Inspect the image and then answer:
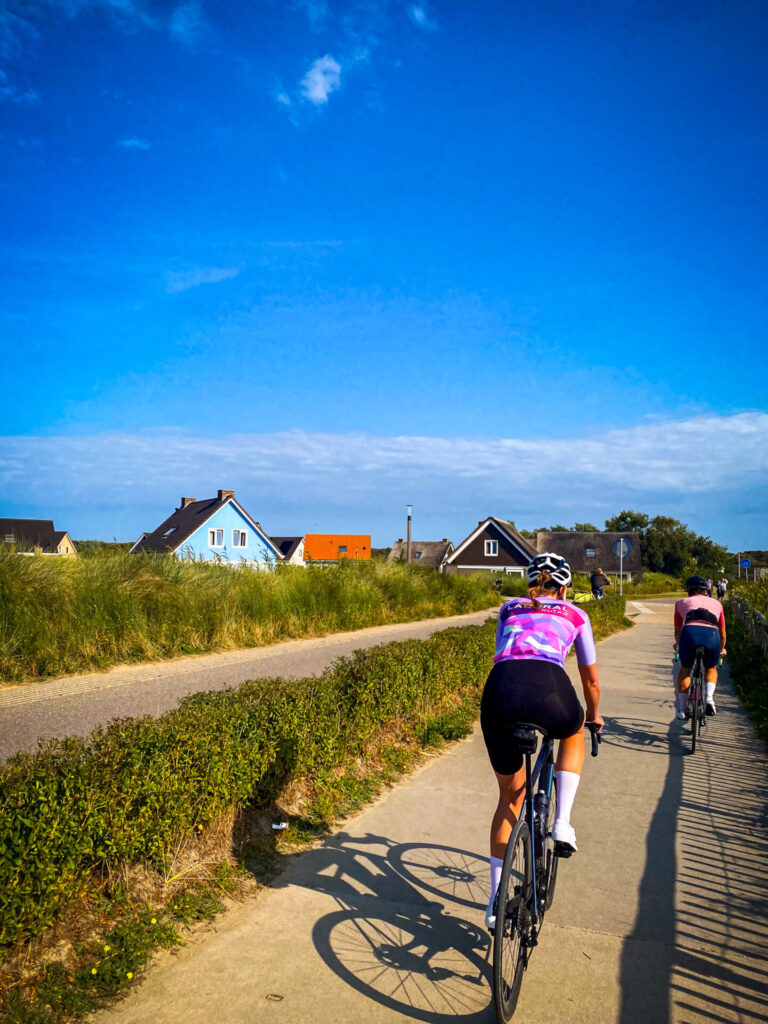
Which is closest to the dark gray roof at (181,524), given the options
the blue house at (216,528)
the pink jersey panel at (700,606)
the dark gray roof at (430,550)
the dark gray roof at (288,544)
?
the blue house at (216,528)

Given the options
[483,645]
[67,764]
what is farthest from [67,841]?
[483,645]

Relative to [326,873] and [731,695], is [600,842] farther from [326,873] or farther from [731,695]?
[731,695]

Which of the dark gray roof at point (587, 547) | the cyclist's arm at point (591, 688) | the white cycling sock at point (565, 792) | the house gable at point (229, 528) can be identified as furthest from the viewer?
the dark gray roof at point (587, 547)

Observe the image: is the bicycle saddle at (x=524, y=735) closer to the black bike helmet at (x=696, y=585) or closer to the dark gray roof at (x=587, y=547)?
the black bike helmet at (x=696, y=585)

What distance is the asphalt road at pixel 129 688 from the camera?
8.30 metres

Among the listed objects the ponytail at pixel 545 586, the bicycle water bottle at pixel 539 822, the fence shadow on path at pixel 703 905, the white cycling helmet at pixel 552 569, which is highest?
the white cycling helmet at pixel 552 569

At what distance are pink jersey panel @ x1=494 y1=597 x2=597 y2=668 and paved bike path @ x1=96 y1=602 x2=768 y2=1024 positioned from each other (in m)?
1.43

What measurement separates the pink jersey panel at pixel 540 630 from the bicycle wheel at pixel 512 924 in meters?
0.72

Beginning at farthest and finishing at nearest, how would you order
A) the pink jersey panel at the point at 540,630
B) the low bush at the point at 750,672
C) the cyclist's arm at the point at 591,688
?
the low bush at the point at 750,672
the cyclist's arm at the point at 591,688
the pink jersey panel at the point at 540,630

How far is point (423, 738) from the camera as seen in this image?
782 cm

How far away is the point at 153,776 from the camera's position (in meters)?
3.92

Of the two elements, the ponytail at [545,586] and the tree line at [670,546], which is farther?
the tree line at [670,546]

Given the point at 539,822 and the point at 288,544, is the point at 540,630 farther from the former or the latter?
the point at 288,544

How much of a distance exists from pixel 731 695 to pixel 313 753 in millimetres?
8534
